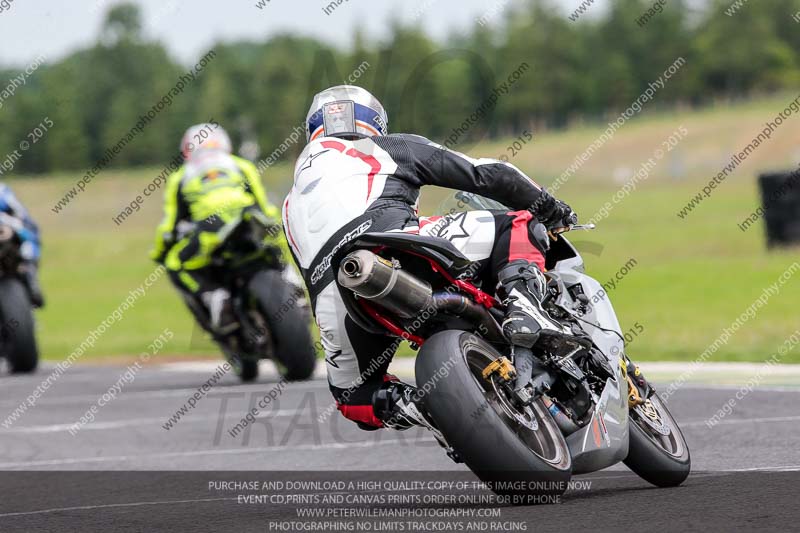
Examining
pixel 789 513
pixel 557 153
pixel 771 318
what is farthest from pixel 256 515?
pixel 557 153

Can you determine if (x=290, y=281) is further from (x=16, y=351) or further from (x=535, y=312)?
(x=535, y=312)

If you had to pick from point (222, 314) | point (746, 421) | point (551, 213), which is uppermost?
point (551, 213)

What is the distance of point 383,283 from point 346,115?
120cm

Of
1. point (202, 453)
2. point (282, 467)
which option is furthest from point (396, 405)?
point (202, 453)

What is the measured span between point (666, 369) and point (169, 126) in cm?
7116

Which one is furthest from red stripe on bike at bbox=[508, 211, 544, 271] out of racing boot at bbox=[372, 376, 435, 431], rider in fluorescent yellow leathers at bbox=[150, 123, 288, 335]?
rider in fluorescent yellow leathers at bbox=[150, 123, 288, 335]

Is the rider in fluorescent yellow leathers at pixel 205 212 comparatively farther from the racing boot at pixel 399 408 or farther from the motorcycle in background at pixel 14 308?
the racing boot at pixel 399 408

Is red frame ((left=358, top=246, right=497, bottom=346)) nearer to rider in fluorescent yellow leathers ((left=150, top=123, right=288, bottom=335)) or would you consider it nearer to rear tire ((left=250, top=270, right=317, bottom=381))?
rear tire ((left=250, top=270, right=317, bottom=381))

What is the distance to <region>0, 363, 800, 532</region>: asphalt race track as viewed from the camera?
16.8 feet

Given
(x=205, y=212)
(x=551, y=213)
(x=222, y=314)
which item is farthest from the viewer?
(x=205, y=212)

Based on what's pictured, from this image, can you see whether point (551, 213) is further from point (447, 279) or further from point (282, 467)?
point (282, 467)

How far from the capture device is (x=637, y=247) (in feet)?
102

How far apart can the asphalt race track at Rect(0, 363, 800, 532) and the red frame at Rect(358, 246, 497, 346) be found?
711mm

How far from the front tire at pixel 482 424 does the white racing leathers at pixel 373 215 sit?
664mm
